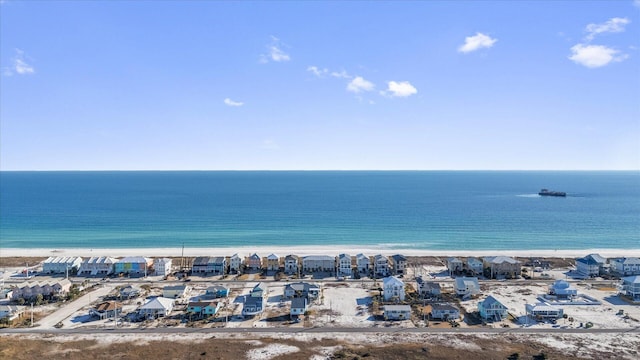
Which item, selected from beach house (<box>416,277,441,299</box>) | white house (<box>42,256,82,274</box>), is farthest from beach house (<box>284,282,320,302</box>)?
white house (<box>42,256,82,274</box>)

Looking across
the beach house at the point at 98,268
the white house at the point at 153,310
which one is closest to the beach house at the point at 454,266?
the white house at the point at 153,310

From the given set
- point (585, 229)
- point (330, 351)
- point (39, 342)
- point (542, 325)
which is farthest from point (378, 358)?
point (585, 229)

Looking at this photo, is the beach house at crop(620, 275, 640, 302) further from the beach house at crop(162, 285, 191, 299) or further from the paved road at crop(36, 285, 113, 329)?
the paved road at crop(36, 285, 113, 329)

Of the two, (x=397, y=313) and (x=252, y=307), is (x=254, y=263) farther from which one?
(x=397, y=313)

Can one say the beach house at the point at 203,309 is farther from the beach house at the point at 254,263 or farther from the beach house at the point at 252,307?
the beach house at the point at 254,263

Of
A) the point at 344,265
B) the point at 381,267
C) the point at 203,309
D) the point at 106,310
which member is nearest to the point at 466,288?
the point at 381,267

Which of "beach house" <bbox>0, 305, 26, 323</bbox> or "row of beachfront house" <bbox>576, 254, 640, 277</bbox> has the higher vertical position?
"row of beachfront house" <bbox>576, 254, 640, 277</bbox>

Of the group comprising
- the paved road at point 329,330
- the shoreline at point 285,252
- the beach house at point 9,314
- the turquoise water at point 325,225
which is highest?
the turquoise water at point 325,225
